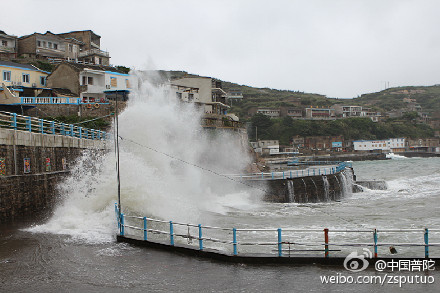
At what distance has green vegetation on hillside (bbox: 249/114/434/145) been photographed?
125188mm

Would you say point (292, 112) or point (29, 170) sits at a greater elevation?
point (292, 112)

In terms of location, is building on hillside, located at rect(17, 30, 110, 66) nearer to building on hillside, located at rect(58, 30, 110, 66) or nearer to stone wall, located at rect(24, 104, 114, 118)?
building on hillside, located at rect(58, 30, 110, 66)

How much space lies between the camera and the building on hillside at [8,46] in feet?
192

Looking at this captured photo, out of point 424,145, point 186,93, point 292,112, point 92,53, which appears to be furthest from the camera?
point 292,112

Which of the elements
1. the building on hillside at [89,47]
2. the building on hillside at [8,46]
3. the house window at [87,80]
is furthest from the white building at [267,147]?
the house window at [87,80]

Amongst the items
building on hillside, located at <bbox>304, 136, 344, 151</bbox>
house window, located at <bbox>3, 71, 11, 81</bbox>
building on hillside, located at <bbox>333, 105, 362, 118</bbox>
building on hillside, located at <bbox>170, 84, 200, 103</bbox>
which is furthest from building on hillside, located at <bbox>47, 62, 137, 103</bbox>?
building on hillside, located at <bbox>333, 105, 362, 118</bbox>

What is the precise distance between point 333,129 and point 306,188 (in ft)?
331

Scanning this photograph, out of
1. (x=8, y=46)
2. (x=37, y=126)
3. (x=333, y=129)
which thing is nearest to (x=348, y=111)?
(x=333, y=129)

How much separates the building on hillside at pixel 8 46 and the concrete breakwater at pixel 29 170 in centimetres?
4455

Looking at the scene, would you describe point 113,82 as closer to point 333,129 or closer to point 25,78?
point 25,78

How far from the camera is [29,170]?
17.1 m

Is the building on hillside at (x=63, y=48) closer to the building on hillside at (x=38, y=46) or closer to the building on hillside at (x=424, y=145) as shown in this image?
the building on hillside at (x=38, y=46)

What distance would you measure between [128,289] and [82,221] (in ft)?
24.5

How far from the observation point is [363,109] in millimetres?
164375
